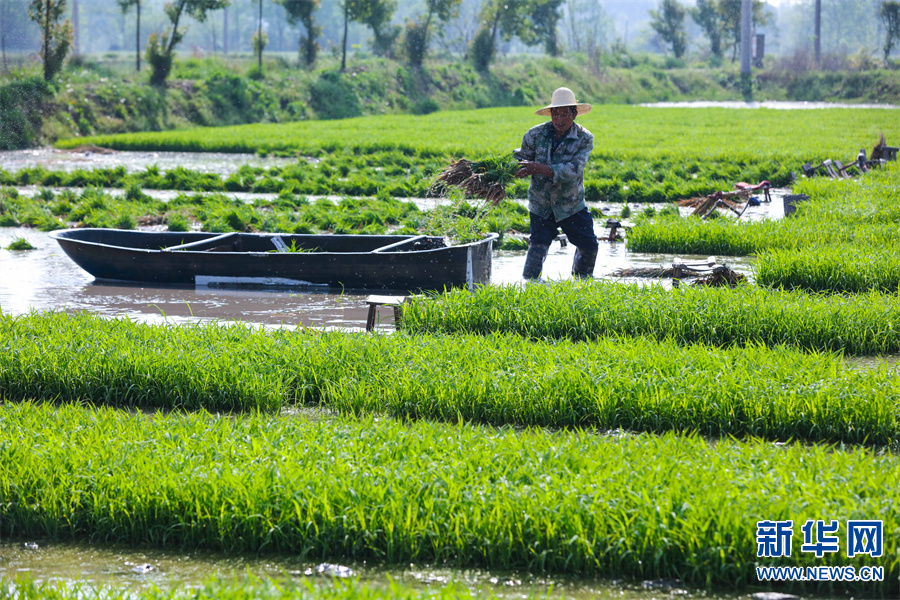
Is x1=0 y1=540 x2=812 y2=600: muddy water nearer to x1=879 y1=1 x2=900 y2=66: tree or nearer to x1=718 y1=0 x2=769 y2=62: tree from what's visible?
x1=879 y1=1 x2=900 y2=66: tree

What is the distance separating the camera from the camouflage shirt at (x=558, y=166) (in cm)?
910

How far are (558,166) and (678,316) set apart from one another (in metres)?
2.29

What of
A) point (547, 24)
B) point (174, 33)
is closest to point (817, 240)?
point (174, 33)

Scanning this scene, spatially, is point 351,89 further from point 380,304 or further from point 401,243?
point 380,304

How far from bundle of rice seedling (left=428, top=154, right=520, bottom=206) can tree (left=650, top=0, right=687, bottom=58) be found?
3181 inches

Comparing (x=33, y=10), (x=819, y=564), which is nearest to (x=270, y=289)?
(x=819, y=564)

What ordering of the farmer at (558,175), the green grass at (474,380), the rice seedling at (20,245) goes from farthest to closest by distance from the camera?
the rice seedling at (20,245) < the farmer at (558,175) < the green grass at (474,380)

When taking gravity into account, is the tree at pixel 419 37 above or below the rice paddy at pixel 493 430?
above

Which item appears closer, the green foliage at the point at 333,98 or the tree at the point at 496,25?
the green foliage at the point at 333,98

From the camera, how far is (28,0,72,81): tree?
33250 mm

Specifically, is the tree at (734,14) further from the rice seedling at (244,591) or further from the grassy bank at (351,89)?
the rice seedling at (244,591)

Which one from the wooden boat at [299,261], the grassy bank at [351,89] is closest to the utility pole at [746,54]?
the grassy bank at [351,89]

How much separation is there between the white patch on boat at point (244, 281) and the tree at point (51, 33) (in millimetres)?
26731

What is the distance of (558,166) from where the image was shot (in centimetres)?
911
